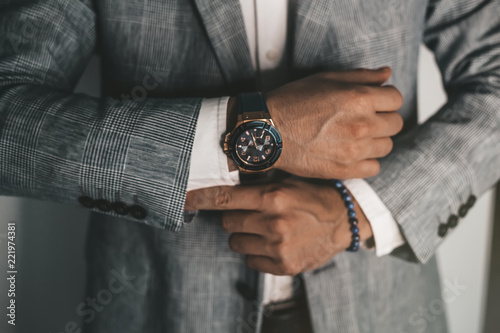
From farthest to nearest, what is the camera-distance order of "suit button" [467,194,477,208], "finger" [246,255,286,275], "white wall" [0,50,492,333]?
"white wall" [0,50,492,333]
"suit button" [467,194,477,208]
"finger" [246,255,286,275]

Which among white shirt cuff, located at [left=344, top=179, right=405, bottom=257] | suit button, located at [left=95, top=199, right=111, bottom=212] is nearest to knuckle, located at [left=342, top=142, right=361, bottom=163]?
white shirt cuff, located at [left=344, top=179, right=405, bottom=257]

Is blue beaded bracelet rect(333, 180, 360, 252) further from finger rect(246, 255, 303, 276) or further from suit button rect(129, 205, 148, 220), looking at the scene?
suit button rect(129, 205, 148, 220)

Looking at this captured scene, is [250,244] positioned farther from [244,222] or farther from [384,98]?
[384,98]

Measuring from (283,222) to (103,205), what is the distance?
0.30 metres

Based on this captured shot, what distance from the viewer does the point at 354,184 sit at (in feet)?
2.34

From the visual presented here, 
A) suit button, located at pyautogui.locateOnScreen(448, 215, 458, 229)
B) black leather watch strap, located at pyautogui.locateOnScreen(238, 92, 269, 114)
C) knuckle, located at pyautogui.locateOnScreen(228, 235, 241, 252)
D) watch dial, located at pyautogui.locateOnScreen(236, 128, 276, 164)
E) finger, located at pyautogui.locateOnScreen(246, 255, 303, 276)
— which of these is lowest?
finger, located at pyautogui.locateOnScreen(246, 255, 303, 276)

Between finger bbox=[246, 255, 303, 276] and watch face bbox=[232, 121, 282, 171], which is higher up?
watch face bbox=[232, 121, 282, 171]

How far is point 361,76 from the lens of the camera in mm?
649

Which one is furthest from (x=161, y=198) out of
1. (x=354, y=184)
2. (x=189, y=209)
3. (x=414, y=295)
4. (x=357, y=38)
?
(x=414, y=295)

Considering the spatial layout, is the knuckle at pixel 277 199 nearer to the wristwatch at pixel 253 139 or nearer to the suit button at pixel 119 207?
the wristwatch at pixel 253 139

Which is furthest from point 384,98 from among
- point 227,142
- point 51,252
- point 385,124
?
point 51,252

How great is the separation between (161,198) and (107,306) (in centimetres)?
42

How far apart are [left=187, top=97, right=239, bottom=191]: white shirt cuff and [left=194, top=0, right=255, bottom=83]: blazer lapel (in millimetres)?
108

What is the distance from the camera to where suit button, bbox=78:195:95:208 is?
0.60 meters
